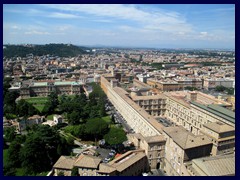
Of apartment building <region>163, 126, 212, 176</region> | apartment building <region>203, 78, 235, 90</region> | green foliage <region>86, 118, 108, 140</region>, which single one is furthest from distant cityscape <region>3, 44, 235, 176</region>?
apartment building <region>203, 78, 235, 90</region>

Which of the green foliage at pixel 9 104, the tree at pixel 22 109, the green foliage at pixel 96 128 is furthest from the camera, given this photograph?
the green foliage at pixel 9 104

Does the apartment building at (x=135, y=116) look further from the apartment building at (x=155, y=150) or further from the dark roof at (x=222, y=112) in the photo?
the dark roof at (x=222, y=112)

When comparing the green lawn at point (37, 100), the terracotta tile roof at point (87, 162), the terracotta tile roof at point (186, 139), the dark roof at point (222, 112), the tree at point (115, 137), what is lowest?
the terracotta tile roof at point (87, 162)

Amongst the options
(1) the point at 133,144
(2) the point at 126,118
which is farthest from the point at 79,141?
(2) the point at 126,118

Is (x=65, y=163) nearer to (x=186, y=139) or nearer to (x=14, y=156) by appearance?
(x=14, y=156)

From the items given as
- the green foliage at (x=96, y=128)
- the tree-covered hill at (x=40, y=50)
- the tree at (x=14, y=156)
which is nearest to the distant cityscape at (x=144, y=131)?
the green foliage at (x=96, y=128)

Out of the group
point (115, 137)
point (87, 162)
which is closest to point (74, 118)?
point (115, 137)
